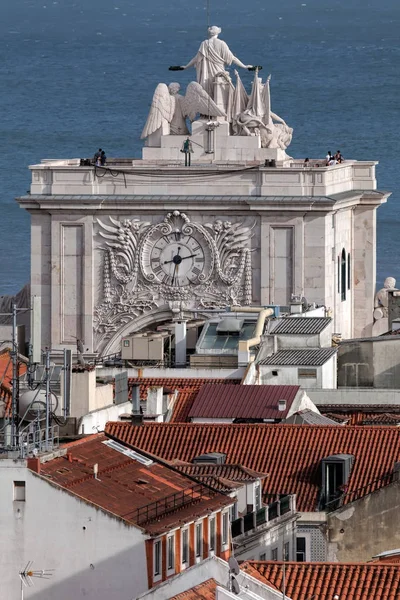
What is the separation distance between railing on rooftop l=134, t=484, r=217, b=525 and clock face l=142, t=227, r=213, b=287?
37.0m

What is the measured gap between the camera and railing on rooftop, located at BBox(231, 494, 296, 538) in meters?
47.6

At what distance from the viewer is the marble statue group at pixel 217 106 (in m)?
84.9

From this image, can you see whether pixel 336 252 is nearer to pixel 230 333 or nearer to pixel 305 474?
pixel 230 333

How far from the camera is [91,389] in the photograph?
5641 cm

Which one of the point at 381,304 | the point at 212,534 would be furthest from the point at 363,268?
the point at 212,534

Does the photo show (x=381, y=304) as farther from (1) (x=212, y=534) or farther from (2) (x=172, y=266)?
(1) (x=212, y=534)

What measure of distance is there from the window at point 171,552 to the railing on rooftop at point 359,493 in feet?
29.7

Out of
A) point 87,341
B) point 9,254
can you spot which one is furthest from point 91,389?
point 9,254

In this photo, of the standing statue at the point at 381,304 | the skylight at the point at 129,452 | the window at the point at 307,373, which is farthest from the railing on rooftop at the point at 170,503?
the standing statue at the point at 381,304

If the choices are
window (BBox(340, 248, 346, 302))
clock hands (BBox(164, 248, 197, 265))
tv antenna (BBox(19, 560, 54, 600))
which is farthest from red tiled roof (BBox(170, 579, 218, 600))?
window (BBox(340, 248, 346, 302))

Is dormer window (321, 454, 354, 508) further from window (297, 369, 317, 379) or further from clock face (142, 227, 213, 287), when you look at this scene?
clock face (142, 227, 213, 287)

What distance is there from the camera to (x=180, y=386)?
221 ft

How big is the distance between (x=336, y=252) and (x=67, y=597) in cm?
4331

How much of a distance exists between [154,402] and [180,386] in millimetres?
4306
